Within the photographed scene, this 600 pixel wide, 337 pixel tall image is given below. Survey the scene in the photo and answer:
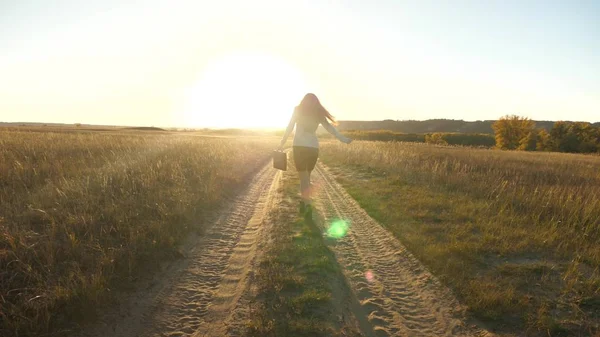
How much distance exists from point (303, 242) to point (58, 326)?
3487 millimetres

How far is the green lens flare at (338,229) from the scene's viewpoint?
19.9ft

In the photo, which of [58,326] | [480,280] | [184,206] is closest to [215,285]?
[58,326]

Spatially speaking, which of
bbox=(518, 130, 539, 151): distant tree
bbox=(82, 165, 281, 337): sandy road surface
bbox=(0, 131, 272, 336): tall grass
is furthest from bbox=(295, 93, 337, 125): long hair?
bbox=(518, 130, 539, 151): distant tree

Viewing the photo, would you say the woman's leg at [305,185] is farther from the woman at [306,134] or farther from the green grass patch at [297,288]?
the green grass patch at [297,288]

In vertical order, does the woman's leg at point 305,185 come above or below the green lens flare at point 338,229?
above

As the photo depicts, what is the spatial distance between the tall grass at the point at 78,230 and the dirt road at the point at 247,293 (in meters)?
0.42

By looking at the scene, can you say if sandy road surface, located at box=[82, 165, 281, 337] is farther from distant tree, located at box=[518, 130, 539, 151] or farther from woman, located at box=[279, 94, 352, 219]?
distant tree, located at box=[518, 130, 539, 151]

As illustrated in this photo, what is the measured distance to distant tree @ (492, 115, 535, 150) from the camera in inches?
3014

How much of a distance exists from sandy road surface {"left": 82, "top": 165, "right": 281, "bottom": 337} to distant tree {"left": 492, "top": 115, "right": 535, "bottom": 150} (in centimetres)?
8776

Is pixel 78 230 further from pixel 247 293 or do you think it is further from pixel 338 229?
pixel 338 229

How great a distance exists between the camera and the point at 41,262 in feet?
12.4

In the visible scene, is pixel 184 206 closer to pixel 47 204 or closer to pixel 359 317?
pixel 47 204

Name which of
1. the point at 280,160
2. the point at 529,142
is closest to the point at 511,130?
the point at 529,142

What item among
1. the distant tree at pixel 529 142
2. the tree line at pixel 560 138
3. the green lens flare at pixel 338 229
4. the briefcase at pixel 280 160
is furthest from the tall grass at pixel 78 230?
the distant tree at pixel 529 142
